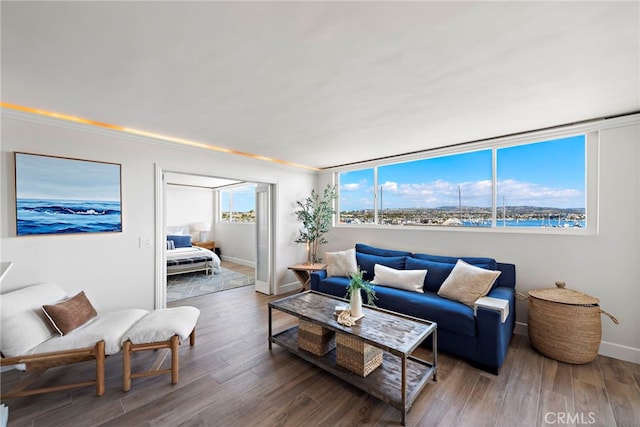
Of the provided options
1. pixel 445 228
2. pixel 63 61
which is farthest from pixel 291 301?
pixel 63 61

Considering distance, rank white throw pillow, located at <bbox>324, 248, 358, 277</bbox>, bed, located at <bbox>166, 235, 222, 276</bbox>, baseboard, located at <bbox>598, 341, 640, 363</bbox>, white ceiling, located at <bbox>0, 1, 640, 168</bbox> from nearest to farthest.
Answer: white ceiling, located at <bbox>0, 1, 640, 168</bbox>, baseboard, located at <bbox>598, 341, 640, 363</bbox>, white throw pillow, located at <bbox>324, 248, 358, 277</bbox>, bed, located at <bbox>166, 235, 222, 276</bbox>

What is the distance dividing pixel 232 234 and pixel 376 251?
5272 millimetres

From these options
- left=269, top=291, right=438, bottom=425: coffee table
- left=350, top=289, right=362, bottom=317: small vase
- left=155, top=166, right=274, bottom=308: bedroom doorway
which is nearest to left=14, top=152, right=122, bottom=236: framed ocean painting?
left=155, top=166, right=274, bottom=308: bedroom doorway

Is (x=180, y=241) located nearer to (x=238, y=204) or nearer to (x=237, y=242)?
(x=237, y=242)

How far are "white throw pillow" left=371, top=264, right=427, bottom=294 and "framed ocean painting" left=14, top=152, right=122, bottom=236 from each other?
322 cm

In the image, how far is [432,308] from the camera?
9.03 ft

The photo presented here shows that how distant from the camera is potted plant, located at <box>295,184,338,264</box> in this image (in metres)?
4.98

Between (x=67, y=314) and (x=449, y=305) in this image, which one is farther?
(x=449, y=305)

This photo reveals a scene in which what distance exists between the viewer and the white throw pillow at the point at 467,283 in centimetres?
274

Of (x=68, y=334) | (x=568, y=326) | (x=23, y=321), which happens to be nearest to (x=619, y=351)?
(x=568, y=326)

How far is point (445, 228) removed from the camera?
375 cm

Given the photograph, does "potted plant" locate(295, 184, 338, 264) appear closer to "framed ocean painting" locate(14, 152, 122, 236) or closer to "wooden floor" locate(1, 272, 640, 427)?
"wooden floor" locate(1, 272, 640, 427)

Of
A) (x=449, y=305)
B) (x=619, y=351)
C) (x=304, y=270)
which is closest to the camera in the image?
(x=619, y=351)

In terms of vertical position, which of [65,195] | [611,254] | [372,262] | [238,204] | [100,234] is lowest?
[372,262]
